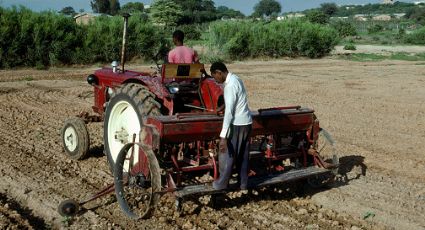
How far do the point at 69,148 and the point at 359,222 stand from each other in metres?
4.18

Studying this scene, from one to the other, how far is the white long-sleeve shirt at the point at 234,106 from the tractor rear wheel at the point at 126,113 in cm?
97

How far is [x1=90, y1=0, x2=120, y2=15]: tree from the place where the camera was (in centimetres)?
9675

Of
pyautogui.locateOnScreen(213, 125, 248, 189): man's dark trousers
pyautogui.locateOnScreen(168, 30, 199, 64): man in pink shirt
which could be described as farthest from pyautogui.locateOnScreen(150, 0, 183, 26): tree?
pyautogui.locateOnScreen(213, 125, 248, 189): man's dark trousers

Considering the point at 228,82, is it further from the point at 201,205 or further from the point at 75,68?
the point at 75,68

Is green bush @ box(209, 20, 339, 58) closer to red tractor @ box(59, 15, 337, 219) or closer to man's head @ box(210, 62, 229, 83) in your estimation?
red tractor @ box(59, 15, 337, 219)

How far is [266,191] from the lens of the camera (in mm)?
6418

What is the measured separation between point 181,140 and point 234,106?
65 centimetres

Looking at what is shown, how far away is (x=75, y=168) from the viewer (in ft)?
23.8

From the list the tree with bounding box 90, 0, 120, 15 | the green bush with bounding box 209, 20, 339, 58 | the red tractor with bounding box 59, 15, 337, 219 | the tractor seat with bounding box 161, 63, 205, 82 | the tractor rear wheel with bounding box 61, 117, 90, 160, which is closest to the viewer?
the red tractor with bounding box 59, 15, 337, 219

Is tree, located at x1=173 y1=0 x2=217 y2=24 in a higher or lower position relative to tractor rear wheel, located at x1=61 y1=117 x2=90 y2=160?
higher

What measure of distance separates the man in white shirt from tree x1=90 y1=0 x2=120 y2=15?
92.4 metres

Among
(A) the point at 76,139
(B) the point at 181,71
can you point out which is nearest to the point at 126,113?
(B) the point at 181,71

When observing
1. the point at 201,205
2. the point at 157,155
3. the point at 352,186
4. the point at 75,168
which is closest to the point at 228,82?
the point at 157,155

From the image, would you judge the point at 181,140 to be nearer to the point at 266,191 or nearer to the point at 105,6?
the point at 266,191
